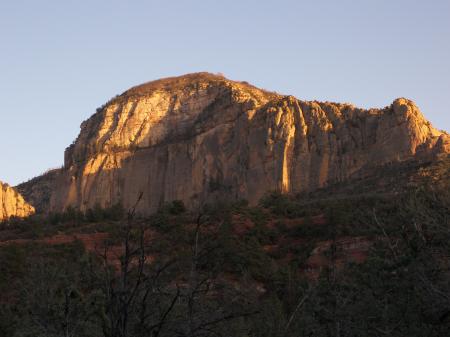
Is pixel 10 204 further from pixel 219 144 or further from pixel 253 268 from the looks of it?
pixel 253 268

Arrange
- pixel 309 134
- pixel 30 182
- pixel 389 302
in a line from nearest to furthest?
pixel 389 302
pixel 309 134
pixel 30 182

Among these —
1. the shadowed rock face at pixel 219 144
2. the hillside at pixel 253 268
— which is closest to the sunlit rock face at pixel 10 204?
the shadowed rock face at pixel 219 144

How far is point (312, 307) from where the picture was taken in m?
18.9

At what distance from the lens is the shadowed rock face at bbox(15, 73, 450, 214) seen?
226 ft

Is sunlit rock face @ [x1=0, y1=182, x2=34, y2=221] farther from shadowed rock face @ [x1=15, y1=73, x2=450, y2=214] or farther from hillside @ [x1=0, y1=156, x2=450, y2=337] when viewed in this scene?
hillside @ [x1=0, y1=156, x2=450, y2=337]

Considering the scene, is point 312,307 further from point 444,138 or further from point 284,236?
point 444,138

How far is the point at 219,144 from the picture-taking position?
3177 inches

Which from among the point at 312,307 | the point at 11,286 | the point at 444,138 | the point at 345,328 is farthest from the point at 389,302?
the point at 444,138

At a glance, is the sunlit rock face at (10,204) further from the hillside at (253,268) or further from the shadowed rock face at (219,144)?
the hillside at (253,268)

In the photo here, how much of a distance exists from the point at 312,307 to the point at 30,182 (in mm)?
100345

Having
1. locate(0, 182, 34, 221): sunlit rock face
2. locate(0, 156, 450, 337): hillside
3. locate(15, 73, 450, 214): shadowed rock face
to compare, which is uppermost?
locate(15, 73, 450, 214): shadowed rock face

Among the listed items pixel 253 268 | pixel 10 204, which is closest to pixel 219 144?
pixel 10 204

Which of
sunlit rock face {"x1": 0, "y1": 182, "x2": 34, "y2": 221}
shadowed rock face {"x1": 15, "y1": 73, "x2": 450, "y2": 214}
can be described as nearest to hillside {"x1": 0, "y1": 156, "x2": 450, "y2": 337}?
shadowed rock face {"x1": 15, "y1": 73, "x2": 450, "y2": 214}

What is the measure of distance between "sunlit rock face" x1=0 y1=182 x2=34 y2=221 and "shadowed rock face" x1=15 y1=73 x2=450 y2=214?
20.6 ft
